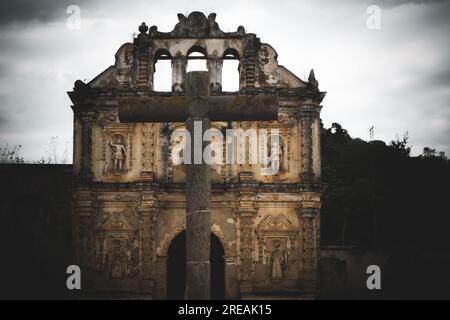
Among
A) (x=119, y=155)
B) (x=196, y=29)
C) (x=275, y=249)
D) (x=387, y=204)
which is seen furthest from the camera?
(x=387, y=204)

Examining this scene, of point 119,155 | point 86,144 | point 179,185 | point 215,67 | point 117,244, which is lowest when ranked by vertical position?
point 117,244

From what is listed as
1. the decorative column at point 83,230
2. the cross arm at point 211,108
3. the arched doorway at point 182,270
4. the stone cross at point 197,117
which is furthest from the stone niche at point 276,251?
the cross arm at point 211,108

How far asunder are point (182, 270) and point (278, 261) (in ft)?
12.4

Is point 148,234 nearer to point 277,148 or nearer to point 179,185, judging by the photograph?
point 179,185

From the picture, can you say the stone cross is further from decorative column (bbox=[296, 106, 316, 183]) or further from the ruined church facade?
decorative column (bbox=[296, 106, 316, 183])

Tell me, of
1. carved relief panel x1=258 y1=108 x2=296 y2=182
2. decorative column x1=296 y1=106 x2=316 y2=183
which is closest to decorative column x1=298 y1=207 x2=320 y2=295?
decorative column x1=296 y1=106 x2=316 y2=183

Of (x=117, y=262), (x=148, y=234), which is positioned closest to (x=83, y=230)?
(x=117, y=262)

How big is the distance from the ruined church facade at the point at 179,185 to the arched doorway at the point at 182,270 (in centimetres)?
79

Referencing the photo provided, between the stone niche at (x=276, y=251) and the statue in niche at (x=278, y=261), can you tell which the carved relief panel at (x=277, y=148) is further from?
the statue in niche at (x=278, y=261)

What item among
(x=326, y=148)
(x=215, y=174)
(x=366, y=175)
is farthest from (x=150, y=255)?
(x=326, y=148)

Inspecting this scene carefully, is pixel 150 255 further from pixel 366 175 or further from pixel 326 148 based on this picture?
pixel 326 148

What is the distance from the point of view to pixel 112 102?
22.4 metres

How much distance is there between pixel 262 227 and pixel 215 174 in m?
2.28

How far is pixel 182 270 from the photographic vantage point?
23.8m
